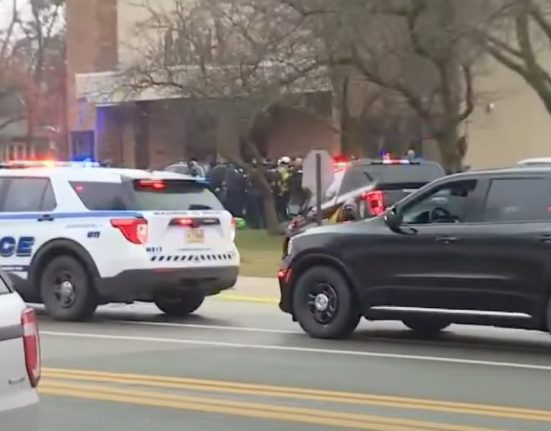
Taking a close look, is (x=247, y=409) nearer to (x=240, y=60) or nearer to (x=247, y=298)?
(x=247, y=298)

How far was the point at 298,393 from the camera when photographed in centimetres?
961

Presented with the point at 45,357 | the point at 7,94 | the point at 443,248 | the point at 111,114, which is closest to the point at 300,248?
the point at 443,248

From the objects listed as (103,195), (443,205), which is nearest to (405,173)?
(103,195)

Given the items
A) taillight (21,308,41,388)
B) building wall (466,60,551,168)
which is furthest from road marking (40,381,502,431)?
building wall (466,60,551,168)

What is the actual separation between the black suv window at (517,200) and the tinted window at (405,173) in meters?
7.62

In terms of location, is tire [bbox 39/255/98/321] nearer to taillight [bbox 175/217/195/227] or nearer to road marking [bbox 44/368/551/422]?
taillight [bbox 175/217/195/227]

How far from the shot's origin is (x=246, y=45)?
28.3m

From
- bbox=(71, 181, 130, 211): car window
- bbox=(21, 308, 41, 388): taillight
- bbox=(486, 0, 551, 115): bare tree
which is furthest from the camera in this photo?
bbox=(486, 0, 551, 115): bare tree

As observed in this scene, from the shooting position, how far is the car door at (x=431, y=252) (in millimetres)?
12078

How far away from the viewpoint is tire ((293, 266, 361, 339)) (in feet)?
42.2

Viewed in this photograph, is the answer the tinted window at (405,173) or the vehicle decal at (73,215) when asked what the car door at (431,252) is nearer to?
the vehicle decal at (73,215)

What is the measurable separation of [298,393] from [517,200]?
3.51 m

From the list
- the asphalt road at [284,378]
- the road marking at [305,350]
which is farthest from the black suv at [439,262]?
the road marking at [305,350]

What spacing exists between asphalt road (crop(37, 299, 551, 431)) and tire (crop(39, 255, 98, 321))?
0.27 metres
